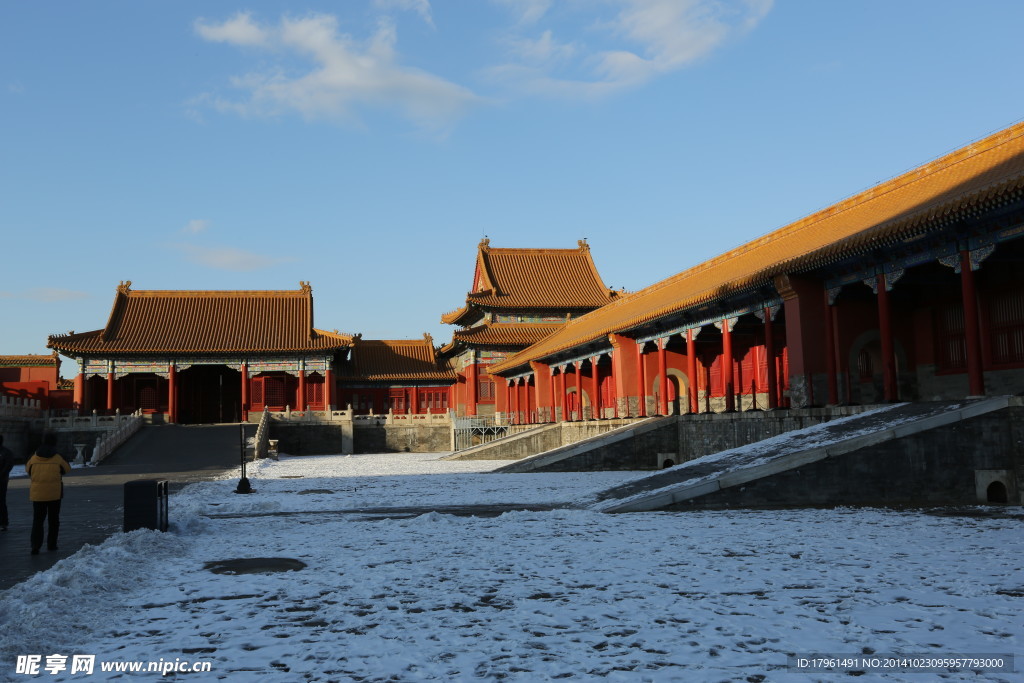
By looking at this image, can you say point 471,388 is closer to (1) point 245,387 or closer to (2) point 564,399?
(2) point 564,399

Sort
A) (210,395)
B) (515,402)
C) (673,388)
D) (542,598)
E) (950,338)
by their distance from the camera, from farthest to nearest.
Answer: (210,395) → (515,402) → (673,388) → (950,338) → (542,598)

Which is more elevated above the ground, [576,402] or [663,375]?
[663,375]

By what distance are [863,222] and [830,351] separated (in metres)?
3.02

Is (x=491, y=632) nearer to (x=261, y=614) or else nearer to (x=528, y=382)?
(x=261, y=614)

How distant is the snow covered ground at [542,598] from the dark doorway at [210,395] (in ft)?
134

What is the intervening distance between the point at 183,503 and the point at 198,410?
3729 centimetres

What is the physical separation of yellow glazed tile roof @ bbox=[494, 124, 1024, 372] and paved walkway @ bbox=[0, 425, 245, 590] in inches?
503

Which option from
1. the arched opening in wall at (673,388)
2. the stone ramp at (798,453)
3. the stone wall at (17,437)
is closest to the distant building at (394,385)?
the stone wall at (17,437)

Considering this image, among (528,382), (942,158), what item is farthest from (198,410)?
(942,158)

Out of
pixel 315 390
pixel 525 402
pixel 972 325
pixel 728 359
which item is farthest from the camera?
pixel 315 390

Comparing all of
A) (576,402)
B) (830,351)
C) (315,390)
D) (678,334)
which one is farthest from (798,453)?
(315,390)

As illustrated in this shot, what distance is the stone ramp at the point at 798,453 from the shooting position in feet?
39.3

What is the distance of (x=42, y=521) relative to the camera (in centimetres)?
899

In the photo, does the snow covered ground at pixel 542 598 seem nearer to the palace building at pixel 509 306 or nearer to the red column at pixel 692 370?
the red column at pixel 692 370
